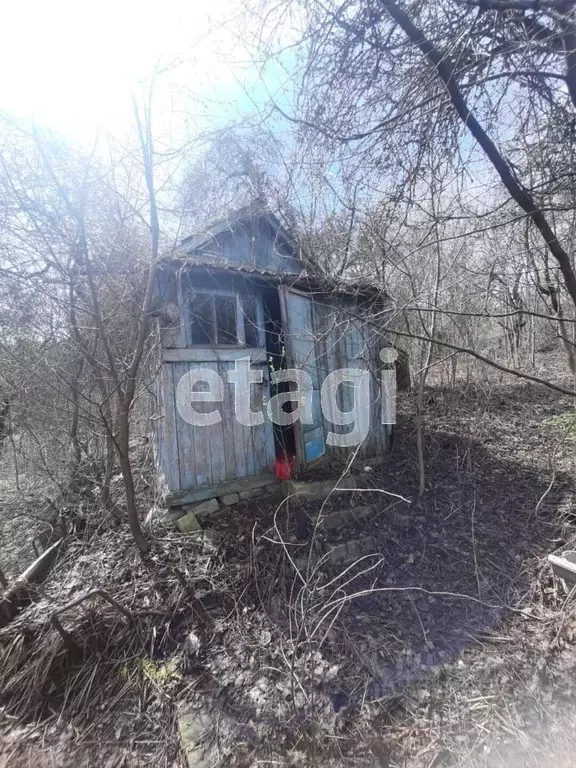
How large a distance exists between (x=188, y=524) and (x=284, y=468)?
4.22 feet

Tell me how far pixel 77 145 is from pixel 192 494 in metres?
3.37

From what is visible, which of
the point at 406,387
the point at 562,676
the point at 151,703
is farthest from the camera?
the point at 406,387

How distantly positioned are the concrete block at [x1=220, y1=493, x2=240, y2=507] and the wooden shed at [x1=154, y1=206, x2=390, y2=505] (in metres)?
0.04

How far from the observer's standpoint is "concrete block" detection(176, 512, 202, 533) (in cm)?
374

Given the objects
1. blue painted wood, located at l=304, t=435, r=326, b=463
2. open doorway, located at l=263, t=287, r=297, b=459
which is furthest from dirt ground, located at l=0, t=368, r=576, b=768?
open doorway, located at l=263, t=287, r=297, b=459

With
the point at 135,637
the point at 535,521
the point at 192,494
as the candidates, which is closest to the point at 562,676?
the point at 535,521

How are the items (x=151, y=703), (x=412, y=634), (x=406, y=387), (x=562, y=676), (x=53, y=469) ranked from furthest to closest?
(x=406, y=387) → (x=53, y=469) → (x=412, y=634) → (x=151, y=703) → (x=562, y=676)

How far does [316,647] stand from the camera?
2.52m

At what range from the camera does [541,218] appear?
237cm

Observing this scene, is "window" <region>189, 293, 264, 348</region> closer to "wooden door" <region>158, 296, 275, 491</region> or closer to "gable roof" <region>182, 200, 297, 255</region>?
"wooden door" <region>158, 296, 275, 491</region>

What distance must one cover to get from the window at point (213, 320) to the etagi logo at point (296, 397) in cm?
33

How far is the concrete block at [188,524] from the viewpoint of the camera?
12.3 feet

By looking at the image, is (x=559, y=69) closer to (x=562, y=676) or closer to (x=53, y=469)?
(x=562, y=676)

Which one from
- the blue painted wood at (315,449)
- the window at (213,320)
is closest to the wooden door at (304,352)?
the blue painted wood at (315,449)
